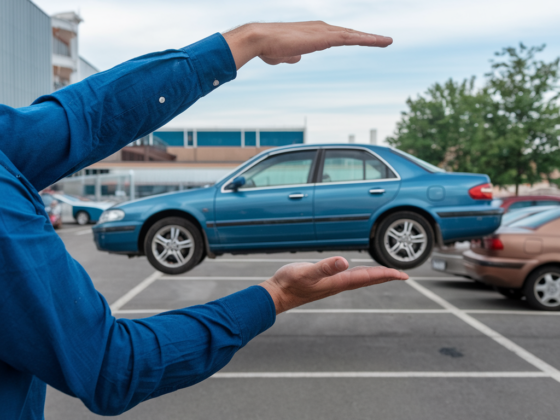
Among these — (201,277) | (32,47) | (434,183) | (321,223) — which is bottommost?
(201,277)

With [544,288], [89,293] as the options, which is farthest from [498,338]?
[89,293]

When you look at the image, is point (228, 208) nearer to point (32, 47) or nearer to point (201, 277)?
point (201, 277)

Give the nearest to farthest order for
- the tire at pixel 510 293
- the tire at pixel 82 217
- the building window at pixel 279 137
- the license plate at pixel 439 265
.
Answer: the tire at pixel 510 293 < the license plate at pixel 439 265 < the tire at pixel 82 217 < the building window at pixel 279 137

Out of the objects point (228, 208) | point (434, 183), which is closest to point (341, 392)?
point (228, 208)

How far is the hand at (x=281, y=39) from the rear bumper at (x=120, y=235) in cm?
533

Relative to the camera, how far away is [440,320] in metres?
6.98

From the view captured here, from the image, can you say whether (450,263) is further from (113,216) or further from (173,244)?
(113,216)

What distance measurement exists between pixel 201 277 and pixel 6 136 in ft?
34.4

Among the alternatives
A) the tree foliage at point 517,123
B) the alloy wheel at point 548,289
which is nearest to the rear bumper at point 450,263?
the alloy wheel at point 548,289

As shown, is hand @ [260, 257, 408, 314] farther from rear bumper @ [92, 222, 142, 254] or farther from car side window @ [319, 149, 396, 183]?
rear bumper @ [92, 222, 142, 254]

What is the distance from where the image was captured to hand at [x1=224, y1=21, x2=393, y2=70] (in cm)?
75

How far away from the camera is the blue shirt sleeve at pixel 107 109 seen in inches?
24.8

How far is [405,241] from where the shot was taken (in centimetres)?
566

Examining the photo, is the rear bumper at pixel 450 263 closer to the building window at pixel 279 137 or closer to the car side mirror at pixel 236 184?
the car side mirror at pixel 236 184
